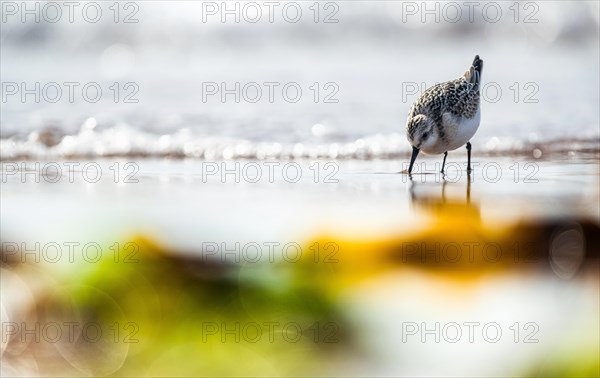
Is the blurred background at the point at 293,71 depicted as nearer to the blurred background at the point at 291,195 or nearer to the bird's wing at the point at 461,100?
the blurred background at the point at 291,195

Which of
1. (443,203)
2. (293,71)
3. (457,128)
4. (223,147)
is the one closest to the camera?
(443,203)

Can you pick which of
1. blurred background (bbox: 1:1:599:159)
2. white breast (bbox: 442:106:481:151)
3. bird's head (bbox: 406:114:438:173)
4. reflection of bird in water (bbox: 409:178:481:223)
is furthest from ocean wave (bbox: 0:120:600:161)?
reflection of bird in water (bbox: 409:178:481:223)

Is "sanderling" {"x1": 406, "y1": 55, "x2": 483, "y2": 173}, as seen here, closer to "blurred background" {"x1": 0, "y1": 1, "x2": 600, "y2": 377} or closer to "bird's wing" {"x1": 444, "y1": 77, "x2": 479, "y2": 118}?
"bird's wing" {"x1": 444, "y1": 77, "x2": 479, "y2": 118}

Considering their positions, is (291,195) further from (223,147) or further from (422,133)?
(223,147)

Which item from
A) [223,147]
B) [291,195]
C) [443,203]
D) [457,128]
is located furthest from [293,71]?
[443,203]

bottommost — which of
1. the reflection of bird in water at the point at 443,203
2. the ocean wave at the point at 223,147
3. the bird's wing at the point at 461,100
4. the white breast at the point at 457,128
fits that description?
the reflection of bird in water at the point at 443,203

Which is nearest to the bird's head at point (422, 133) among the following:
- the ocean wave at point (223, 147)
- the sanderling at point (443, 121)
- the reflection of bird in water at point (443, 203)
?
the sanderling at point (443, 121)

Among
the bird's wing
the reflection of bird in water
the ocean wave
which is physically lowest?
the reflection of bird in water
